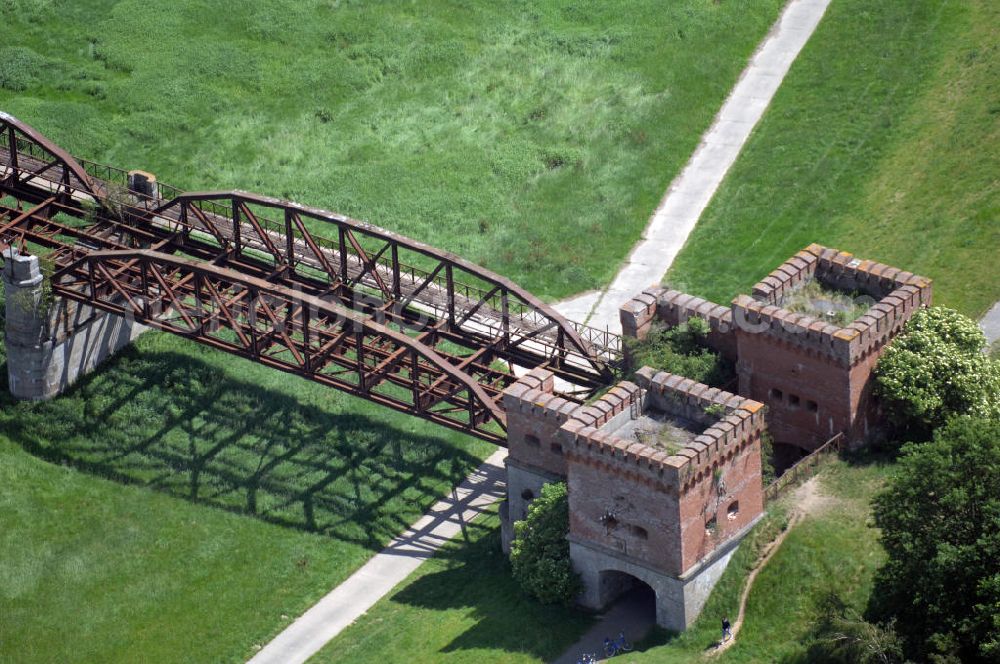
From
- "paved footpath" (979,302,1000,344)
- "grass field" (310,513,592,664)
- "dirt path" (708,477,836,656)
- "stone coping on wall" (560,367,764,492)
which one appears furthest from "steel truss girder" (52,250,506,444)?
"paved footpath" (979,302,1000,344)

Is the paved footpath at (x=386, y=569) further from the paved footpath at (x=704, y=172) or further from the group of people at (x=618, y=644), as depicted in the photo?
the paved footpath at (x=704, y=172)

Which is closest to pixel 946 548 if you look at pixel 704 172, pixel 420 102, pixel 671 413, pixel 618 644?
pixel 671 413

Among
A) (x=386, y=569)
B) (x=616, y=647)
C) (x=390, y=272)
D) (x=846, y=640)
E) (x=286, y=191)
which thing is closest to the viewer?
(x=846, y=640)

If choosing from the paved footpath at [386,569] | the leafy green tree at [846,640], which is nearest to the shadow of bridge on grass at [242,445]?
the paved footpath at [386,569]

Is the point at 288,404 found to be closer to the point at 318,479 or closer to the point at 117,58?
the point at 318,479

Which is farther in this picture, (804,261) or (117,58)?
(117,58)

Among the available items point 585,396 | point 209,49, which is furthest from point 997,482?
point 209,49

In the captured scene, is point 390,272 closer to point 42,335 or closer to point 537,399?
point 42,335
